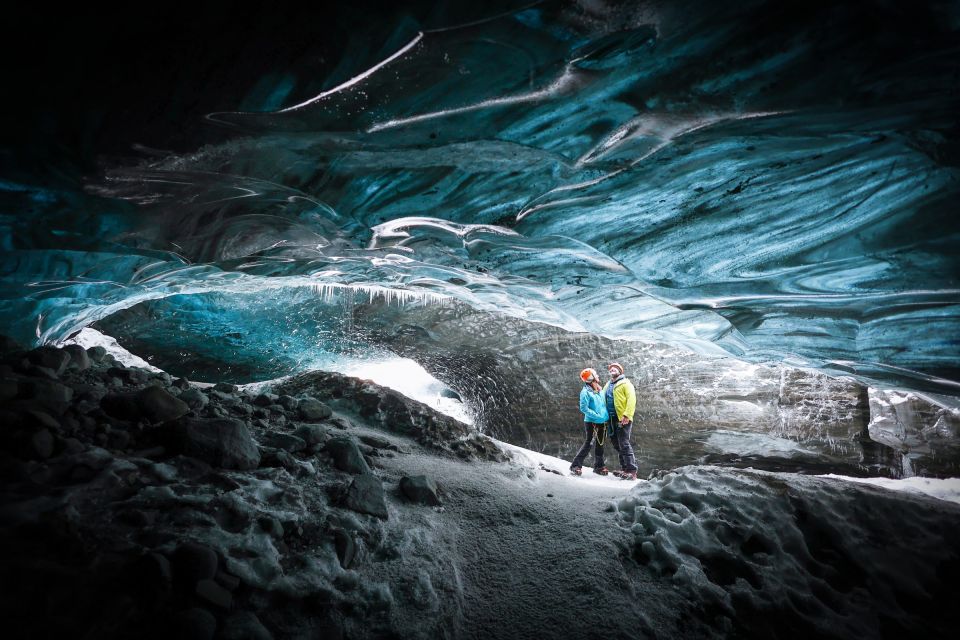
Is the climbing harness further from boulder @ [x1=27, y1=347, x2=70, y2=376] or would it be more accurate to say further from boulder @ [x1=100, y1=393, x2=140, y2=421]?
boulder @ [x1=27, y1=347, x2=70, y2=376]

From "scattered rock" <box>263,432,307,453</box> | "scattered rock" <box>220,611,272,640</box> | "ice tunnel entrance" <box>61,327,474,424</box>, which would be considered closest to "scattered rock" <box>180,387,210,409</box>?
"scattered rock" <box>263,432,307,453</box>

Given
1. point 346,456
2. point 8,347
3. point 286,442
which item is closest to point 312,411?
point 286,442

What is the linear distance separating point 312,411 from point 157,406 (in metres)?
1.55

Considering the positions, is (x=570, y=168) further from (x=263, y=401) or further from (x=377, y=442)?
(x=263, y=401)

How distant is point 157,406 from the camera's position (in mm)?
2695

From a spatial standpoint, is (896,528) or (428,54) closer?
(428,54)

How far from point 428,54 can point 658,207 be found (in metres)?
1.77

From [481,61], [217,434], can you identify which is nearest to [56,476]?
[217,434]

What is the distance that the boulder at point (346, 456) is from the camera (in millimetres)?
2881

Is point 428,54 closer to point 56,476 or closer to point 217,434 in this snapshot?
point 217,434

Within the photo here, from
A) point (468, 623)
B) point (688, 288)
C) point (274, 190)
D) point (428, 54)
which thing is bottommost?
point (468, 623)

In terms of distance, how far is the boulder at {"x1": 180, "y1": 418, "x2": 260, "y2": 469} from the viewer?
2.36m

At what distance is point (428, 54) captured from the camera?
1848 mm

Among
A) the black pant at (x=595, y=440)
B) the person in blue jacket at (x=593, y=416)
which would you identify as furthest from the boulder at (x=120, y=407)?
the black pant at (x=595, y=440)
